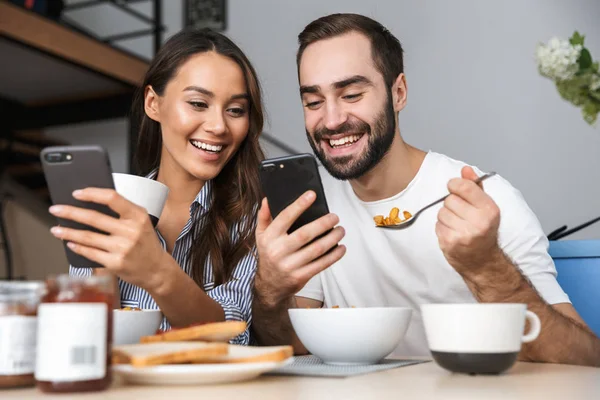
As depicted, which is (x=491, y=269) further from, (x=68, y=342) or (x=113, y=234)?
(x=68, y=342)

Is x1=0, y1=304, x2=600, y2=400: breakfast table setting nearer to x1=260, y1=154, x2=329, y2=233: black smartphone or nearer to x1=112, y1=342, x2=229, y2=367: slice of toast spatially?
x1=112, y1=342, x2=229, y2=367: slice of toast

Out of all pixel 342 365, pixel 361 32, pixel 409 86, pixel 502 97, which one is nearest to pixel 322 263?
pixel 342 365

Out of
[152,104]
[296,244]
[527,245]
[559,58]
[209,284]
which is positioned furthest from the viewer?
[152,104]

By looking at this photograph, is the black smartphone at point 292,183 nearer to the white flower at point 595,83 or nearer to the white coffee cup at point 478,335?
the white coffee cup at point 478,335

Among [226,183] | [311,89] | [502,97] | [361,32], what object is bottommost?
[226,183]

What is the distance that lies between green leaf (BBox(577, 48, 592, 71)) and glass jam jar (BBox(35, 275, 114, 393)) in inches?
38.1

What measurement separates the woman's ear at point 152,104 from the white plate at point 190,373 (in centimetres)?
110

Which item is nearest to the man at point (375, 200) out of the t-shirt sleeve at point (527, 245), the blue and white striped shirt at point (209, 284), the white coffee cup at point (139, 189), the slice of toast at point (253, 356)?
the t-shirt sleeve at point (527, 245)

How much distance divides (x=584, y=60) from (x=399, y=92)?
26.5 inches

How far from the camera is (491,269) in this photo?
114 cm

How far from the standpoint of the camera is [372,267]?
1.66 metres

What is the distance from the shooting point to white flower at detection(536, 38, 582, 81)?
4.03ft

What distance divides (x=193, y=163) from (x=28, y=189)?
16.1ft

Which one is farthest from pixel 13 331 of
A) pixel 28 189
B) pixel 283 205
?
pixel 28 189
